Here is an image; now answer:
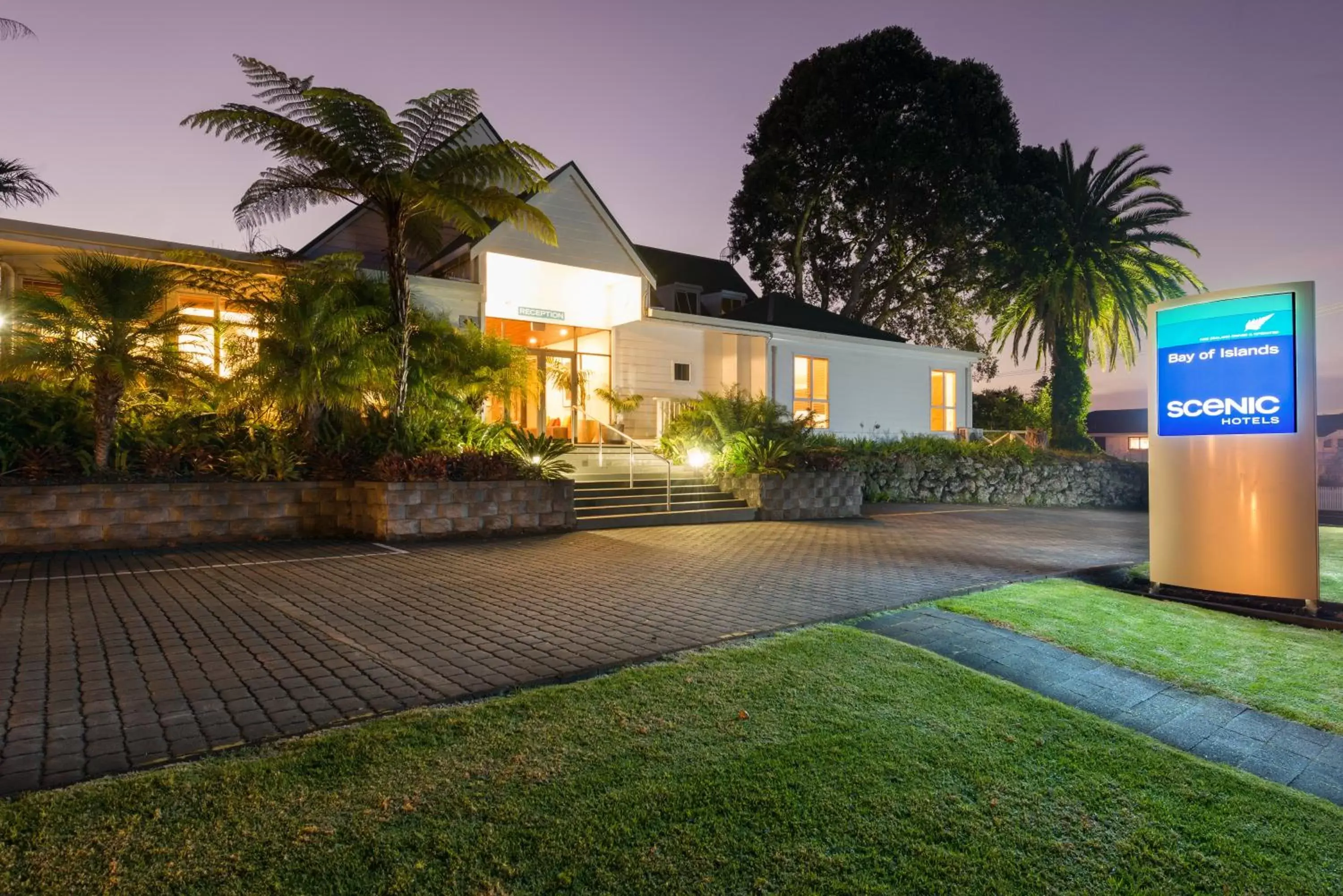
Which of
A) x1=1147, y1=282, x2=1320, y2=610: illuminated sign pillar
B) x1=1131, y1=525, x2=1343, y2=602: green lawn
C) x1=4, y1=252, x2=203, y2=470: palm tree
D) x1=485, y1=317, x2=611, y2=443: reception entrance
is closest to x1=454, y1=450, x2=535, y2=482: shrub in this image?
x1=4, y1=252, x2=203, y2=470: palm tree

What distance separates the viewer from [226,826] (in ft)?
8.38

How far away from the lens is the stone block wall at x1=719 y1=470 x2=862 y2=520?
13766 millimetres

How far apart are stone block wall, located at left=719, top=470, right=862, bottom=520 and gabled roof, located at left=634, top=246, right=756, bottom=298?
44.6ft

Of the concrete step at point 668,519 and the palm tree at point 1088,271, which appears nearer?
the concrete step at point 668,519

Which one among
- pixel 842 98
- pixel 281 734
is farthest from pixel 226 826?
pixel 842 98

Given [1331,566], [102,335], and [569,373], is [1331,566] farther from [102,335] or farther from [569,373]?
[102,335]

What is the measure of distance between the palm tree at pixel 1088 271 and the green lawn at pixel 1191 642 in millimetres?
20946

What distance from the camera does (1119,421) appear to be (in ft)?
195

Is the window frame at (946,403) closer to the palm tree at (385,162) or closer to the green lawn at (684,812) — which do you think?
the palm tree at (385,162)

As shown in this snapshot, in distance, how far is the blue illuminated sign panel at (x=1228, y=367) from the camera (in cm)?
680

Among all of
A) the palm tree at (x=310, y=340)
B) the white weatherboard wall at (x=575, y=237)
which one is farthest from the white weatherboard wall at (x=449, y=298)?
the palm tree at (x=310, y=340)

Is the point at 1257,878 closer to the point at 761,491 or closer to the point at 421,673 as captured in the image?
the point at 421,673

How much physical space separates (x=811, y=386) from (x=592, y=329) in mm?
7256

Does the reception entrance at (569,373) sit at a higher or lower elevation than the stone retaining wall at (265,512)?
higher
